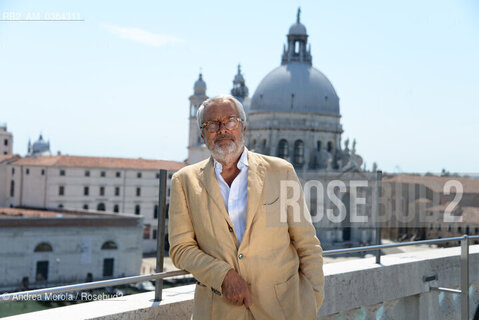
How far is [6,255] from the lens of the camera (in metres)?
28.8

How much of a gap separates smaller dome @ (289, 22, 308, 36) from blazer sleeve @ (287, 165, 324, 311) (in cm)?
5169

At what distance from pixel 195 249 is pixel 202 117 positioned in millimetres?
631

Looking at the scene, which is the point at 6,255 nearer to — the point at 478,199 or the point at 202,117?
the point at 478,199

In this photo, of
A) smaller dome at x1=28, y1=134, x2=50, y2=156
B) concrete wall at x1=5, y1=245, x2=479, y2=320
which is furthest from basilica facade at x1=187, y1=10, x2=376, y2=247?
concrete wall at x1=5, y1=245, x2=479, y2=320

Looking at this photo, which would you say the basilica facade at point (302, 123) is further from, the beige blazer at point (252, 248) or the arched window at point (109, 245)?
the beige blazer at point (252, 248)

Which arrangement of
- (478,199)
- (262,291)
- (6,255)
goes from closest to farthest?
(262,291) → (478,199) → (6,255)

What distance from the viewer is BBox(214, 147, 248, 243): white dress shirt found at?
Answer: 8.93 ft

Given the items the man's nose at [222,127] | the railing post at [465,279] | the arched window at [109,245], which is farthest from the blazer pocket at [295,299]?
the arched window at [109,245]

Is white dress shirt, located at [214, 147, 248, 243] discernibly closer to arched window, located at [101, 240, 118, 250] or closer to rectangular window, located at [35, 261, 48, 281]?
rectangular window, located at [35, 261, 48, 281]

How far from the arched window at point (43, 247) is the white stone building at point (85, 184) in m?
11.4

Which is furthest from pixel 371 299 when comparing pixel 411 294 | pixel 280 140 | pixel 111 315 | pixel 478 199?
pixel 280 140

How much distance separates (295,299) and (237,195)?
551mm

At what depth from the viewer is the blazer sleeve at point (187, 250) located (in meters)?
2.59

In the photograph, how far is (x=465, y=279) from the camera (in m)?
4.46
